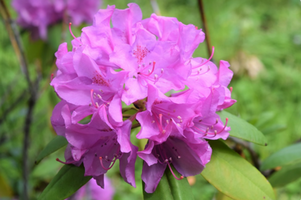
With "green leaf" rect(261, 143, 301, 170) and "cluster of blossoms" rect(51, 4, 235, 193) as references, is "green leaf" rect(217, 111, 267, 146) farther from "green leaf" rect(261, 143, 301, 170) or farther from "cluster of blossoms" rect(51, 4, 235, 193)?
"green leaf" rect(261, 143, 301, 170)

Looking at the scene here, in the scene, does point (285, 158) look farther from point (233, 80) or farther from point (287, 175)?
point (233, 80)

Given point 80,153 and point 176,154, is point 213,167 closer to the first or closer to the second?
point 176,154

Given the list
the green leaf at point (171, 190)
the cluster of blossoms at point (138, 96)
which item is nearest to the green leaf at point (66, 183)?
the cluster of blossoms at point (138, 96)

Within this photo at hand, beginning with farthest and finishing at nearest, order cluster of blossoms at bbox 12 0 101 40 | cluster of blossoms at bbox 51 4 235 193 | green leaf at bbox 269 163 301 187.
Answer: cluster of blossoms at bbox 12 0 101 40, green leaf at bbox 269 163 301 187, cluster of blossoms at bbox 51 4 235 193

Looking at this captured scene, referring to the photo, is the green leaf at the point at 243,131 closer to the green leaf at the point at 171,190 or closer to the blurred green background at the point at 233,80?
the green leaf at the point at 171,190

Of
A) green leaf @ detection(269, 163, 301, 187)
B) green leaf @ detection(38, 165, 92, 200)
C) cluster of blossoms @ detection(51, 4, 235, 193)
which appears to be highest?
cluster of blossoms @ detection(51, 4, 235, 193)

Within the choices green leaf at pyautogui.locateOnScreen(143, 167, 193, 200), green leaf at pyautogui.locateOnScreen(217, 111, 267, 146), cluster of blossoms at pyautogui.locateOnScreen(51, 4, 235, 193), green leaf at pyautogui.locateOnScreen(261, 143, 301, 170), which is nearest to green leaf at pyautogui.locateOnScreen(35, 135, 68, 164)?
cluster of blossoms at pyautogui.locateOnScreen(51, 4, 235, 193)

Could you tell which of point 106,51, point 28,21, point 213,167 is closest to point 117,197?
point 28,21

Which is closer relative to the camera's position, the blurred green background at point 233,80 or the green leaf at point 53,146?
the green leaf at point 53,146
